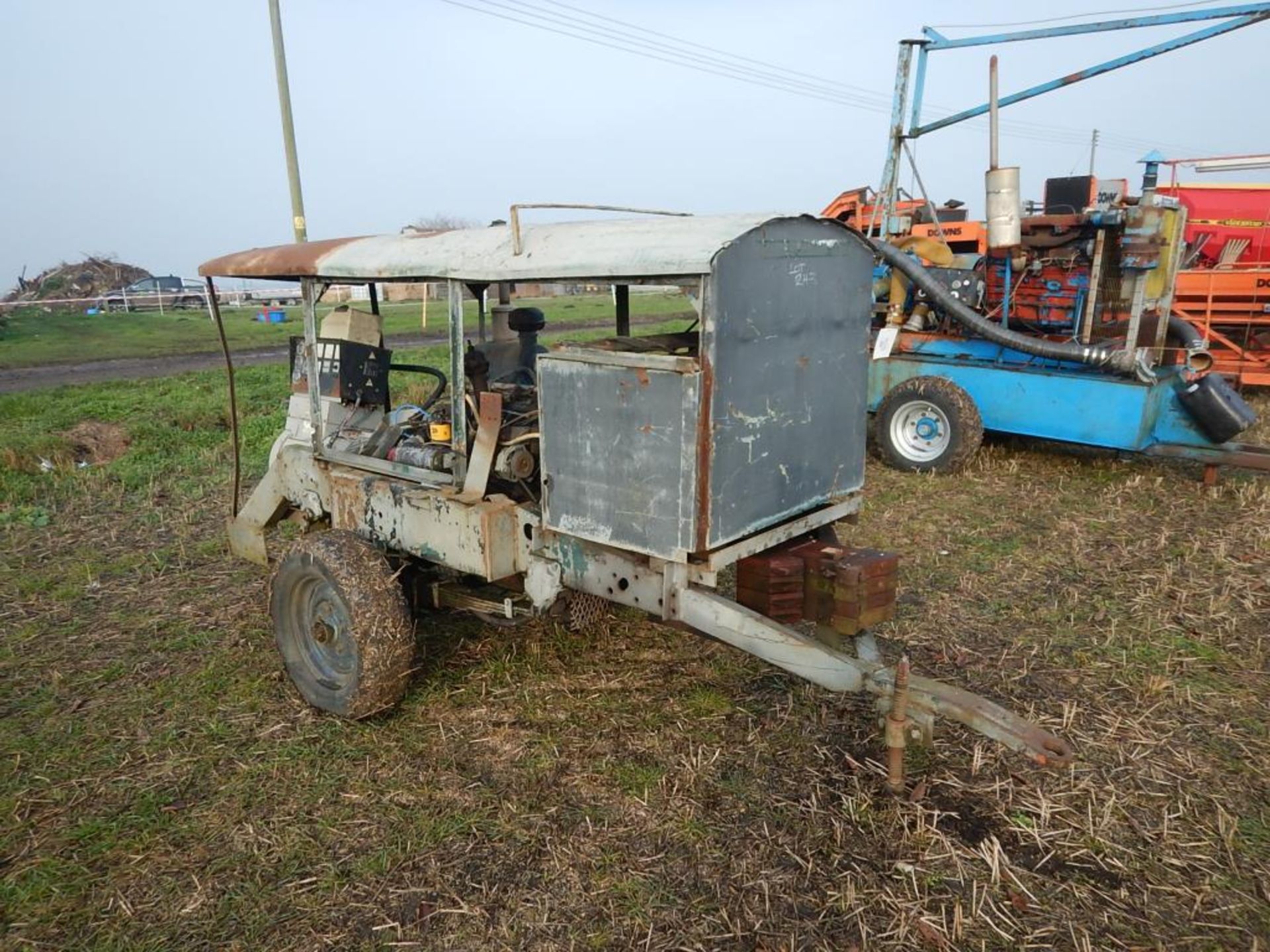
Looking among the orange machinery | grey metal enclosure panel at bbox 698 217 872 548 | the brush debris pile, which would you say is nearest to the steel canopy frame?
the orange machinery

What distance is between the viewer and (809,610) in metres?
3.35

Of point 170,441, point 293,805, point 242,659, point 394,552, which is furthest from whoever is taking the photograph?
point 170,441

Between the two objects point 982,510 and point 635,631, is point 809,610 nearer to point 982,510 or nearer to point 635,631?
point 635,631

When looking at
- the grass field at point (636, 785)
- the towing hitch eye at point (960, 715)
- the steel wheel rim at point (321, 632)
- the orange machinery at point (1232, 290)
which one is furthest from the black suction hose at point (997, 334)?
the steel wheel rim at point (321, 632)

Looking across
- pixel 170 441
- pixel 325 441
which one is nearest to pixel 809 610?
pixel 325 441

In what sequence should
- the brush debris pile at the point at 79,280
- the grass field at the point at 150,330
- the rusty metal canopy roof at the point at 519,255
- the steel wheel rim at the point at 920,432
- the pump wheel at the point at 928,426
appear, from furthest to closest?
the brush debris pile at the point at 79,280, the grass field at the point at 150,330, the steel wheel rim at the point at 920,432, the pump wheel at the point at 928,426, the rusty metal canopy roof at the point at 519,255

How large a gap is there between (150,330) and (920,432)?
20332mm

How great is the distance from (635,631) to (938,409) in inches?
171

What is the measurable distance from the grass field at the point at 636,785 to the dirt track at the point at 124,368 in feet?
31.7

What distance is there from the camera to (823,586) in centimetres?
329

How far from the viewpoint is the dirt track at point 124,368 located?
13.2m

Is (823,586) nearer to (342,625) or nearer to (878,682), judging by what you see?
(878,682)

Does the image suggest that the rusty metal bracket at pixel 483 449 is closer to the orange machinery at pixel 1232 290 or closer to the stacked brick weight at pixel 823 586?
the stacked brick weight at pixel 823 586

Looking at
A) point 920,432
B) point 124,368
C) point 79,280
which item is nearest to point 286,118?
point 124,368
